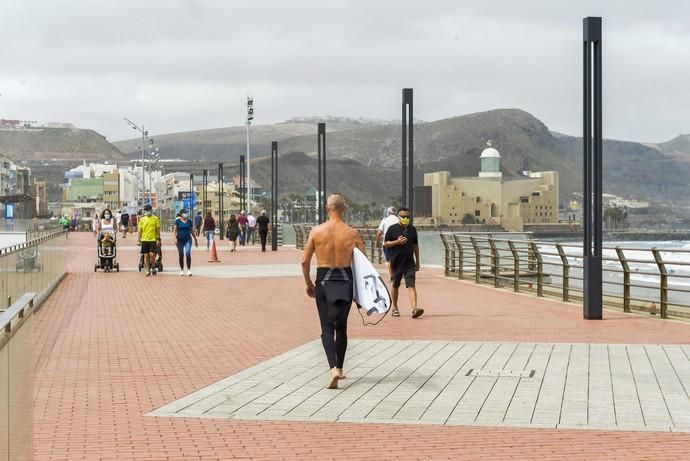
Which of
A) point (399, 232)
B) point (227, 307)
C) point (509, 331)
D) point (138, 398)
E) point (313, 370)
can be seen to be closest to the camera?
point (138, 398)

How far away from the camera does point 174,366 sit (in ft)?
35.4

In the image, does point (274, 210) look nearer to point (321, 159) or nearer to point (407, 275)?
point (321, 159)

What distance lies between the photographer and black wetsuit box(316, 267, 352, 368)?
9.62 metres

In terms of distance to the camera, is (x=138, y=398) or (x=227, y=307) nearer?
(x=138, y=398)

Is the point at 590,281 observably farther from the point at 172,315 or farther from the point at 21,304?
the point at 21,304

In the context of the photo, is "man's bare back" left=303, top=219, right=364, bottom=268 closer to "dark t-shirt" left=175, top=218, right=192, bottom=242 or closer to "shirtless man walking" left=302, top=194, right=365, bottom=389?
"shirtless man walking" left=302, top=194, right=365, bottom=389

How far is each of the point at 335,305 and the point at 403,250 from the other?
21.3 ft

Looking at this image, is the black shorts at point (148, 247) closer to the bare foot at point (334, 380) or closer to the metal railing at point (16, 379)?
the bare foot at point (334, 380)

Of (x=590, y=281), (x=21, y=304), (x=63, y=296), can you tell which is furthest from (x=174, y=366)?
(x=63, y=296)

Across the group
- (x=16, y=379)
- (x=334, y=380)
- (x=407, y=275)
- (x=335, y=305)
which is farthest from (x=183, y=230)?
(x=16, y=379)

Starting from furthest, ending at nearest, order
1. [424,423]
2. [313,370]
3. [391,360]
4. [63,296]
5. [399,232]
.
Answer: [63,296] → [399,232] → [391,360] → [313,370] → [424,423]

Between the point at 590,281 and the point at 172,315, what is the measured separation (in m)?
5.80

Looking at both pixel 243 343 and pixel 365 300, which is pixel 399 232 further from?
pixel 365 300

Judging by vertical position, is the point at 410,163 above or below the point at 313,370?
above
